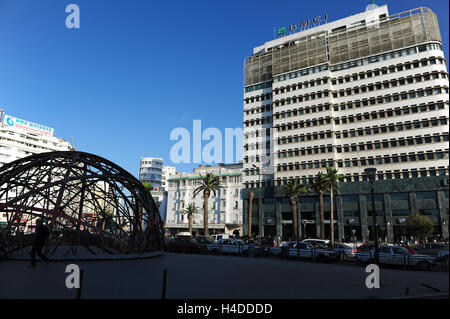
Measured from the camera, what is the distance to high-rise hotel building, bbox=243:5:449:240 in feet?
175

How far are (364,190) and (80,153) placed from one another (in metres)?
52.9

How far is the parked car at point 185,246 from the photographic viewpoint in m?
26.0

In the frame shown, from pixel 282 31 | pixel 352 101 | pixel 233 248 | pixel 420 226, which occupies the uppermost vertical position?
pixel 282 31

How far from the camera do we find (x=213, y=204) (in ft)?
278

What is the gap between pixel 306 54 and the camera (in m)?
69.4

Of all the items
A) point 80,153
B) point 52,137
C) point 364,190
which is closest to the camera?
point 80,153

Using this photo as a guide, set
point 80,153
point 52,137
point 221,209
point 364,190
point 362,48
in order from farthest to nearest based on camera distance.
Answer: point 52,137, point 221,209, point 362,48, point 364,190, point 80,153

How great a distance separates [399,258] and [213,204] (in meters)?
68.9

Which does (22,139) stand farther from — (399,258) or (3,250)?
→ (399,258)

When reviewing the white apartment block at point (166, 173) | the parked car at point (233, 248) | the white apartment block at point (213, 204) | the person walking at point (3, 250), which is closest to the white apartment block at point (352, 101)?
the white apartment block at point (213, 204)

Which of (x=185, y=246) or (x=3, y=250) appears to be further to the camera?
(x=185, y=246)

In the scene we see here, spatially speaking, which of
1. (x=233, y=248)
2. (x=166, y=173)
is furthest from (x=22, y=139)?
(x=233, y=248)
